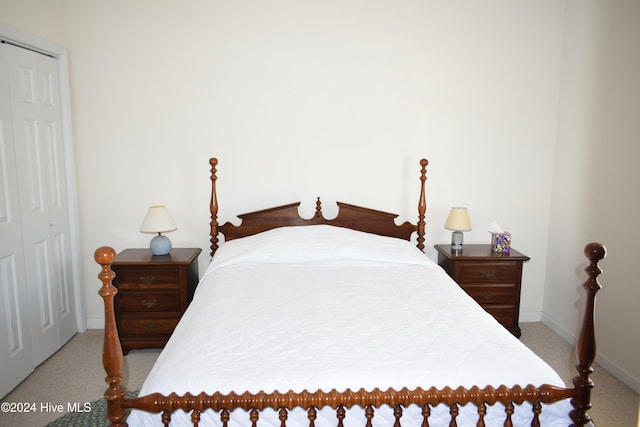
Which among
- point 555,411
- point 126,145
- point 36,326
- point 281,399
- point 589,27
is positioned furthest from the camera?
point 126,145

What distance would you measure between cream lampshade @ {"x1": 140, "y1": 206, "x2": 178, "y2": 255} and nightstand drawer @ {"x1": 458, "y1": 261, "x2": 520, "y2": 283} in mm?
2051

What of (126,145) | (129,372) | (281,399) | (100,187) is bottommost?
(129,372)

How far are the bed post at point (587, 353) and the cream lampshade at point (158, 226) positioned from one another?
2530 mm

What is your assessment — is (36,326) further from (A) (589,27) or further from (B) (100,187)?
(A) (589,27)

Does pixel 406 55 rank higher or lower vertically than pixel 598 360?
higher

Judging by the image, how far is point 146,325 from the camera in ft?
10.9

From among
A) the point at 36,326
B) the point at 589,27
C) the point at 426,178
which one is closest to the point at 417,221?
the point at 426,178

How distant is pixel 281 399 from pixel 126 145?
104 inches

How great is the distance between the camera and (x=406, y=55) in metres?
3.60

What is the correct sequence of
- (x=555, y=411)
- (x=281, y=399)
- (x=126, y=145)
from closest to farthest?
(x=281, y=399), (x=555, y=411), (x=126, y=145)

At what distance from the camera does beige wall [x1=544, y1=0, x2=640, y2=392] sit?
293cm

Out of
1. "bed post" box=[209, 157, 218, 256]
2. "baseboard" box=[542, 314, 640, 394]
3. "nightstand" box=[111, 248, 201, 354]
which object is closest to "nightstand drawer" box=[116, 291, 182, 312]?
"nightstand" box=[111, 248, 201, 354]

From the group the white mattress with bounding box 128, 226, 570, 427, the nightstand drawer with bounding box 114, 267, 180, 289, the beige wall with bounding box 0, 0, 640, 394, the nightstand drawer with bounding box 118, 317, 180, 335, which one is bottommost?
the nightstand drawer with bounding box 118, 317, 180, 335

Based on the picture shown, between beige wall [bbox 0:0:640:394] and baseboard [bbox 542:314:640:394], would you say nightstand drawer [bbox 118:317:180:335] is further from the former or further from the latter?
baseboard [bbox 542:314:640:394]
